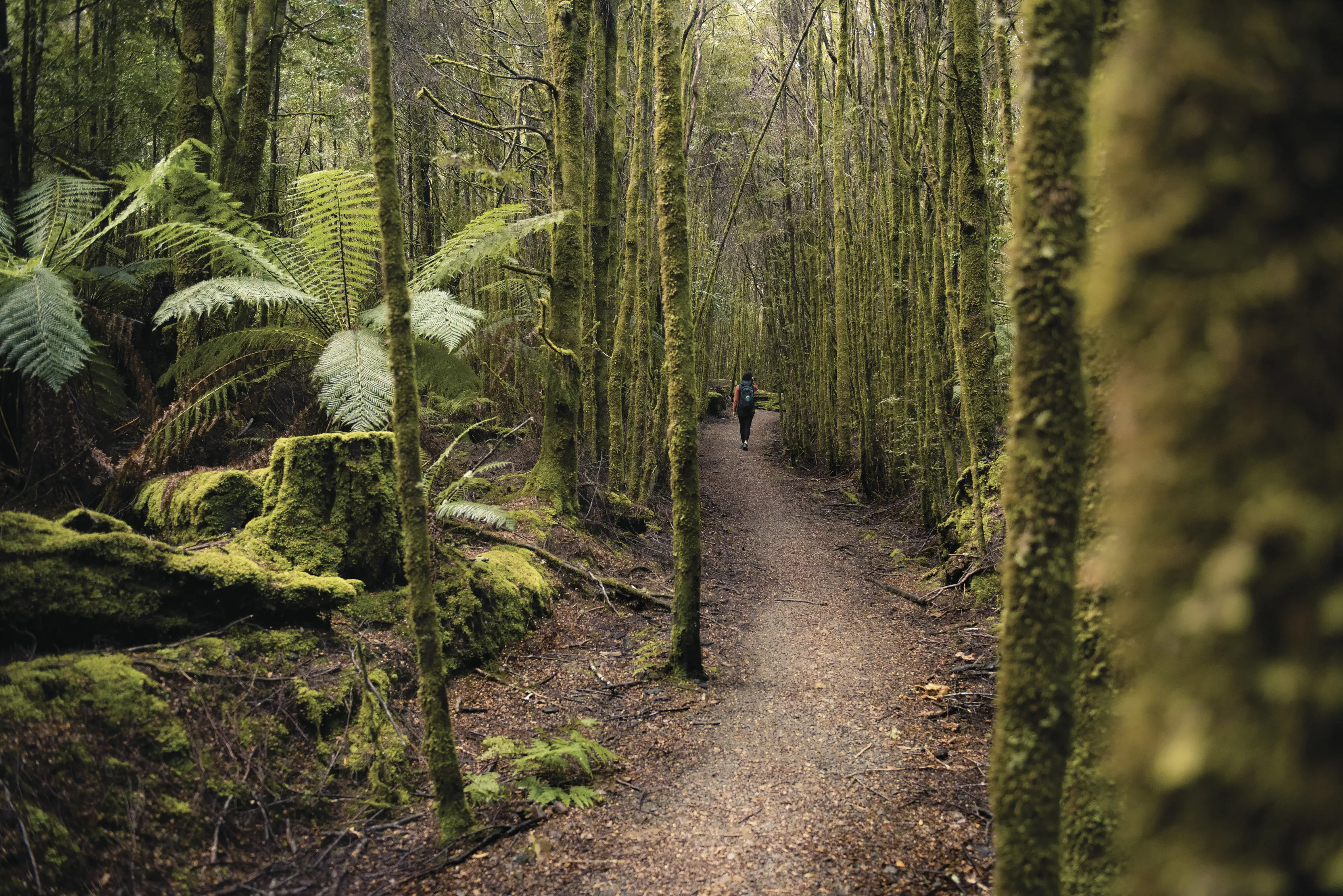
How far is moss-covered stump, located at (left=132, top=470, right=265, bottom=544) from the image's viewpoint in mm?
3457

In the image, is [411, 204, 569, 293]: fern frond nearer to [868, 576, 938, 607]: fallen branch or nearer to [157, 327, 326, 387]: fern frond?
[157, 327, 326, 387]: fern frond

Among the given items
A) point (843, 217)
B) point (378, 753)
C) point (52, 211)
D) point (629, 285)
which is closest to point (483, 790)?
point (378, 753)

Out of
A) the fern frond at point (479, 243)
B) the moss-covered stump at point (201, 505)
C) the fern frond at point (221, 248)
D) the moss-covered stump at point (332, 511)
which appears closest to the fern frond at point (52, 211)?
the fern frond at point (221, 248)

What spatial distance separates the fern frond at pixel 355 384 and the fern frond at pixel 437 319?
40 cm

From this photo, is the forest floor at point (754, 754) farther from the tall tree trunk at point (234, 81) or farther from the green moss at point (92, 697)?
the tall tree trunk at point (234, 81)

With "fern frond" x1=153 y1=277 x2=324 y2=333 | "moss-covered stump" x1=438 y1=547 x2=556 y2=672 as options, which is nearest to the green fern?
"moss-covered stump" x1=438 y1=547 x2=556 y2=672

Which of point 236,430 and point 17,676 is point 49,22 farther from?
point 17,676

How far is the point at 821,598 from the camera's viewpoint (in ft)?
20.2

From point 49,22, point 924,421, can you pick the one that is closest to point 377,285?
point 49,22

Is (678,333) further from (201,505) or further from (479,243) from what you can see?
(201,505)

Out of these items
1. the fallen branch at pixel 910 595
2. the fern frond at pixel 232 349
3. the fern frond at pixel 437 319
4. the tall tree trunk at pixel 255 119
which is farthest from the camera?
the fallen branch at pixel 910 595

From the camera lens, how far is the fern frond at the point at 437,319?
15.6 ft

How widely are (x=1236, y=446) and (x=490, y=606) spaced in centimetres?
407

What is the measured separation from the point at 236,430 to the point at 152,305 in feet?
5.31
